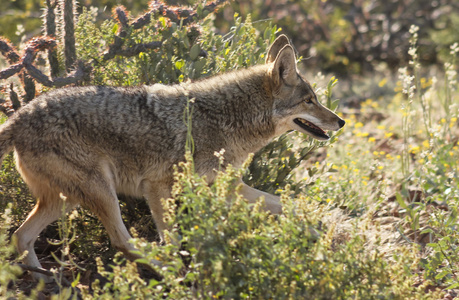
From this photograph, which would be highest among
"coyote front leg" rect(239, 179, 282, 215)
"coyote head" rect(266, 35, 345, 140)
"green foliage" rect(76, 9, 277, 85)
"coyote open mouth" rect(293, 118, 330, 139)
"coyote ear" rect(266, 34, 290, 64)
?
"green foliage" rect(76, 9, 277, 85)

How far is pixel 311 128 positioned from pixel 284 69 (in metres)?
0.61

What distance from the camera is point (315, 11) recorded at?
48.0ft

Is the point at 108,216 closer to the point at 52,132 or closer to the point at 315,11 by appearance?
the point at 52,132

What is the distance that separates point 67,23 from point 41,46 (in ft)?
1.57

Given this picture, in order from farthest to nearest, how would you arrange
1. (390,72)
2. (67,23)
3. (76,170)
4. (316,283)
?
(390,72)
(67,23)
(76,170)
(316,283)

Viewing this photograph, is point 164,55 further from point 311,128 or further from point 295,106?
point 311,128

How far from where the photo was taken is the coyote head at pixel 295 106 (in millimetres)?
5574

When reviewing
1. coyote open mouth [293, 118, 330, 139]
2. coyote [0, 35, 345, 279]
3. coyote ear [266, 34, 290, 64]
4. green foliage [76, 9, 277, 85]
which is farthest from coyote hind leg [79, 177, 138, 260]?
coyote ear [266, 34, 290, 64]

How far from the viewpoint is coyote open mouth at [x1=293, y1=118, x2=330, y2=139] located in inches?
225

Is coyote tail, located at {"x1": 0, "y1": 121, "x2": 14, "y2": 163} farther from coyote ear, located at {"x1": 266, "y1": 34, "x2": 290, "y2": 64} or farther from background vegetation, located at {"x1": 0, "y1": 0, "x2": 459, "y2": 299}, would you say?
Result: coyote ear, located at {"x1": 266, "y1": 34, "x2": 290, "y2": 64}

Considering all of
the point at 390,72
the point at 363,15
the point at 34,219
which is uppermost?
the point at 34,219

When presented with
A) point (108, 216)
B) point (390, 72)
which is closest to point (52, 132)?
Answer: point (108, 216)

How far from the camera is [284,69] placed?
557 centimetres

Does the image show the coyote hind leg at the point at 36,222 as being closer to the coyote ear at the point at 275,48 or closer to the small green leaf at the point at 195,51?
the small green leaf at the point at 195,51
